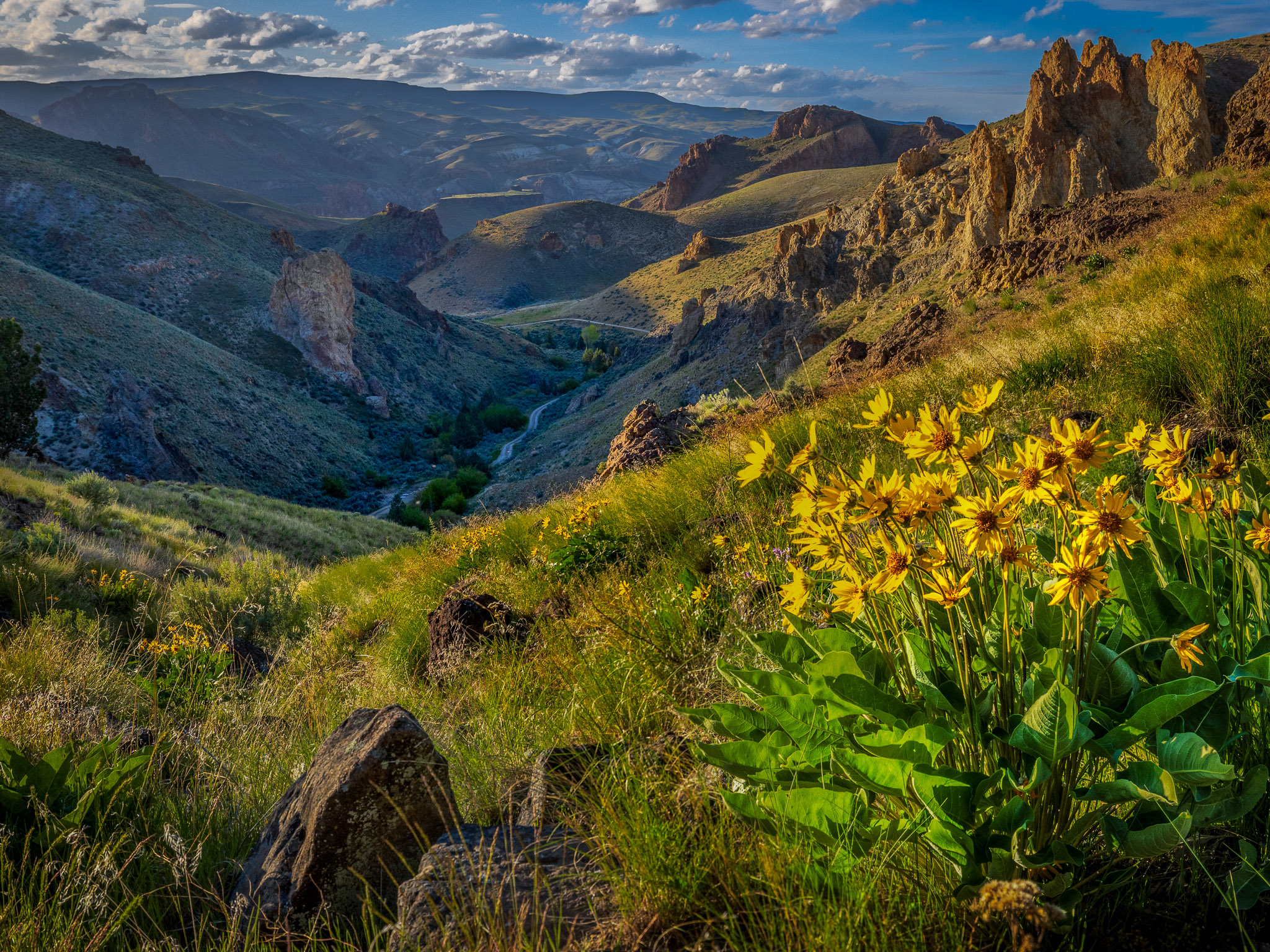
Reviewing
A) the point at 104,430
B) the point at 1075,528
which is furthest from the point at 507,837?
the point at 104,430

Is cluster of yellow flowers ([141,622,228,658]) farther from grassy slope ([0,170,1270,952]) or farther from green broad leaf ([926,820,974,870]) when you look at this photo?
green broad leaf ([926,820,974,870])

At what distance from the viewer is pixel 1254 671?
4.79 feet

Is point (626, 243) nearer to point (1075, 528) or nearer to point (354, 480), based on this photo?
point (354, 480)

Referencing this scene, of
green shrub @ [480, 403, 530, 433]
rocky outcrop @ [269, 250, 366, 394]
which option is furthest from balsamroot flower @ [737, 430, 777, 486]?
rocky outcrop @ [269, 250, 366, 394]

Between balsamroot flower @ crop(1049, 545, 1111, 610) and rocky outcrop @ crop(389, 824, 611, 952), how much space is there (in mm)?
1156

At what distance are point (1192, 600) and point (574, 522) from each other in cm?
391

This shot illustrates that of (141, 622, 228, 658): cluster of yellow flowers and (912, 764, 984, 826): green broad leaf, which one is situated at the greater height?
(912, 764, 984, 826): green broad leaf

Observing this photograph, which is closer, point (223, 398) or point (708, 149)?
point (223, 398)

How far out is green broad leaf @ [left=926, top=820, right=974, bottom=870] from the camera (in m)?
1.36

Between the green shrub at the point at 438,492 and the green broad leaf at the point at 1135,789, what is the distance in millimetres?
34853

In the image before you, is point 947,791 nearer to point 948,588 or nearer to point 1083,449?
point 948,588

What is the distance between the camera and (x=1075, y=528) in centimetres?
164

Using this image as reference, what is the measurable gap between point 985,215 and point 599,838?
28622mm

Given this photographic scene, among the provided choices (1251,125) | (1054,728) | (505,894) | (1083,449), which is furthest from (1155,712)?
(1251,125)
